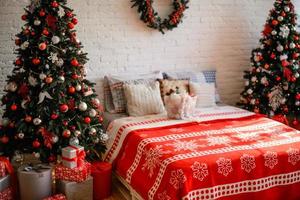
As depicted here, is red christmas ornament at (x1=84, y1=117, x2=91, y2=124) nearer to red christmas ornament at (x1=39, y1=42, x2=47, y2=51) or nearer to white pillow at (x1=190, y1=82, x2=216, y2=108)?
red christmas ornament at (x1=39, y1=42, x2=47, y2=51)

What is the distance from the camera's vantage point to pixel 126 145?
11.1 feet

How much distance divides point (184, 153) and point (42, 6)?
5.84 ft

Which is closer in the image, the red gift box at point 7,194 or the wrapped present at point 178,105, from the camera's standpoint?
the red gift box at point 7,194

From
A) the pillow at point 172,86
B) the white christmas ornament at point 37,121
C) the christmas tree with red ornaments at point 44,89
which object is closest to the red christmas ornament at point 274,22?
the pillow at point 172,86

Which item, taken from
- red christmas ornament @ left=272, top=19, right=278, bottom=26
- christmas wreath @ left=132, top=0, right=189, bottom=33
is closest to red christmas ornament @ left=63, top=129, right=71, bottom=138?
christmas wreath @ left=132, top=0, right=189, bottom=33

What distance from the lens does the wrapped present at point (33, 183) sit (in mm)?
3035

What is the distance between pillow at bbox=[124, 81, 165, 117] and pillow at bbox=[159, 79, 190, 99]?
16 centimetres

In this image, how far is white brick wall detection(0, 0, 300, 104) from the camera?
400 centimetres

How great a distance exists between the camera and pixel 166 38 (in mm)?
4426

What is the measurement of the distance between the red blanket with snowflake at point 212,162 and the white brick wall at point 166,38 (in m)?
1.20

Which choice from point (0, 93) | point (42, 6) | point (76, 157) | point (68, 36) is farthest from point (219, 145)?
point (0, 93)

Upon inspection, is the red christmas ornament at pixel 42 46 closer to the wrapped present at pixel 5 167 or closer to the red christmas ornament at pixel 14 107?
the red christmas ornament at pixel 14 107

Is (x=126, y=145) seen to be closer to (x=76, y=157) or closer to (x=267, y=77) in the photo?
(x=76, y=157)

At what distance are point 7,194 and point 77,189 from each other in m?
0.57
